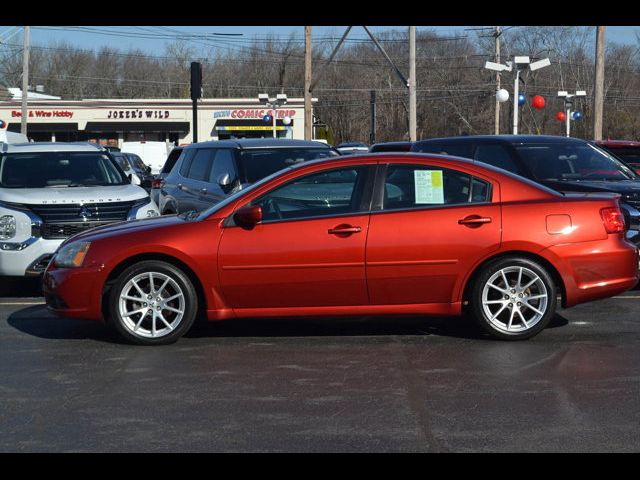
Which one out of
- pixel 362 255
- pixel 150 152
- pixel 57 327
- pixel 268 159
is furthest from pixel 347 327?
pixel 150 152

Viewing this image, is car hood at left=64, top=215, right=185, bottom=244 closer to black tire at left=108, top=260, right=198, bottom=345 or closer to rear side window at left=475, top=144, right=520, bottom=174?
black tire at left=108, top=260, right=198, bottom=345

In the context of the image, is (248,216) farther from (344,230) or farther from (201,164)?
(201,164)

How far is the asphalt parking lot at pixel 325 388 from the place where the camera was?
18.0 ft

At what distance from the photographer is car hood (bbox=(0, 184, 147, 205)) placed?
11094 mm

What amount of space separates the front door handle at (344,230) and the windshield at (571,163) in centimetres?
451

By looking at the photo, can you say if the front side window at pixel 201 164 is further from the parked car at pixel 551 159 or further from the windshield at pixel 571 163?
the windshield at pixel 571 163

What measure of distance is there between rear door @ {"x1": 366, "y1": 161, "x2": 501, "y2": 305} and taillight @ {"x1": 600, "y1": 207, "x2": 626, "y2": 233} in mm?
937

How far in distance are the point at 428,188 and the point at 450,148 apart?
487cm

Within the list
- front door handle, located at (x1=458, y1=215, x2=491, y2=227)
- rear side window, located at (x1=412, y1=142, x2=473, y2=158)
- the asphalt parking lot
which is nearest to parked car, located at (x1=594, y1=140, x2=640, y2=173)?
rear side window, located at (x1=412, y1=142, x2=473, y2=158)

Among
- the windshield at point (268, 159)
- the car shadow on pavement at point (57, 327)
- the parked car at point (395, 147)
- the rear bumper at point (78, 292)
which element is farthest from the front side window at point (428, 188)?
the parked car at point (395, 147)

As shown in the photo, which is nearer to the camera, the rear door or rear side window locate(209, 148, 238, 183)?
the rear door

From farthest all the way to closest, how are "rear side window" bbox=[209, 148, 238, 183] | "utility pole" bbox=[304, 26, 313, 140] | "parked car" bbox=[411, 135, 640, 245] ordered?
1. "utility pole" bbox=[304, 26, 313, 140]
2. "rear side window" bbox=[209, 148, 238, 183]
3. "parked car" bbox=[411, 135, 640, 245]

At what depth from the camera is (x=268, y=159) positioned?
40.9ft

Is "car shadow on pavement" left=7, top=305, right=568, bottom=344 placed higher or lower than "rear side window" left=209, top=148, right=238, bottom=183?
lower
